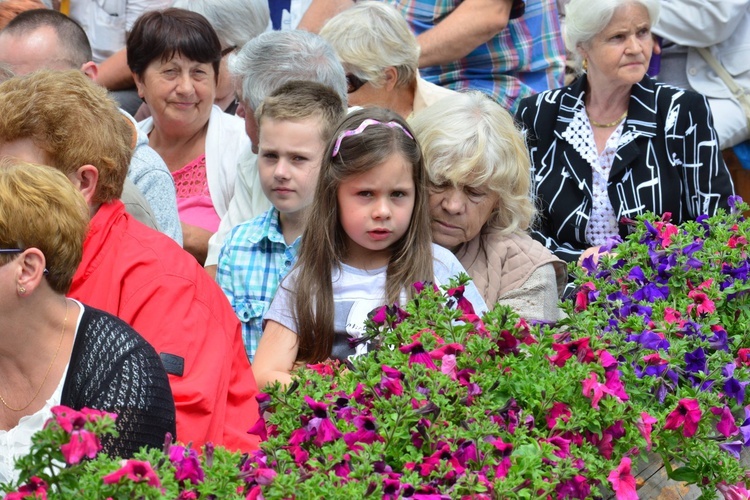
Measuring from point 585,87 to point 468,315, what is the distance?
Result: 2.82 m

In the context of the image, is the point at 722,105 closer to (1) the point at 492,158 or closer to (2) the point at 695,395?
→ (1) the point at 492,158

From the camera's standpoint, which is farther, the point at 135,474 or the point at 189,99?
the point at 189,99

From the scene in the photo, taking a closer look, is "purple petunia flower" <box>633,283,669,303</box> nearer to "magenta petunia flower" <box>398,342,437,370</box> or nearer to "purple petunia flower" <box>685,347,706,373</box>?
"purple petunia flower" <box>685,347,706,373</box>

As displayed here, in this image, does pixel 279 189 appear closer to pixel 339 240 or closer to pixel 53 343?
pixel 339 240

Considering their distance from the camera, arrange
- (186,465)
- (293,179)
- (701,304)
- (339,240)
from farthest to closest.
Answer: (293,179), (339,240), (701,304), (186,465)

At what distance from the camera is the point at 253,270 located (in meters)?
4.12

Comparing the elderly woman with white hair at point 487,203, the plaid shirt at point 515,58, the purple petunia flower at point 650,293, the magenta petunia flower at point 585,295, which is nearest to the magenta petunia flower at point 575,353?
the magenta petunia flower at point 585,295

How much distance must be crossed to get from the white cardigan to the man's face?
729 mm

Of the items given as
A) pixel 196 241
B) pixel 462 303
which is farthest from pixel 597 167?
pixel 462 303

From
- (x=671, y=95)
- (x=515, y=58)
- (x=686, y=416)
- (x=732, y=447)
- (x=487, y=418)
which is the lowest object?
(x=732, y=447)

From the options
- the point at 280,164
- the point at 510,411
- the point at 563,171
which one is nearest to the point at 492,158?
the point at 280,164

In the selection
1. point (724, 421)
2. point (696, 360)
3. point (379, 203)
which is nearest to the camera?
point (724, 421)

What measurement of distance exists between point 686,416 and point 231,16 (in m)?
3.93

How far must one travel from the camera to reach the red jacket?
295cm
